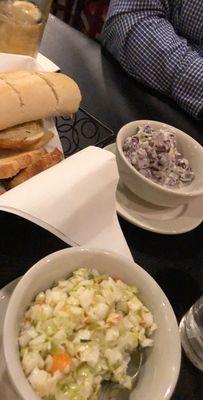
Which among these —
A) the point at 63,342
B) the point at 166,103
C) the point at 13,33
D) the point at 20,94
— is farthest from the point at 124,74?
the point at 63,342

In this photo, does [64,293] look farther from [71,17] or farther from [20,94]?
[71,17]

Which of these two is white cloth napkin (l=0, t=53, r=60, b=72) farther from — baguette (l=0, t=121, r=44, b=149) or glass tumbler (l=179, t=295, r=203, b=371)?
glass tumbler (l=179, t=295, r=203, b=371)

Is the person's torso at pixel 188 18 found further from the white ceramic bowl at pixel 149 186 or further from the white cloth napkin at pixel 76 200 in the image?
the white cloth napkin at pixel 76 200

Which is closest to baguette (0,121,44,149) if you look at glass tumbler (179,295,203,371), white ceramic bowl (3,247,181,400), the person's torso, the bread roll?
the bread roll

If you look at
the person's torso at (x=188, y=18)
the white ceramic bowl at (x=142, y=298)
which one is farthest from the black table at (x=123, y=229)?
the person's torso at (x=188, y=18)

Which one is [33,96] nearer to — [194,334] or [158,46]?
[194,334]

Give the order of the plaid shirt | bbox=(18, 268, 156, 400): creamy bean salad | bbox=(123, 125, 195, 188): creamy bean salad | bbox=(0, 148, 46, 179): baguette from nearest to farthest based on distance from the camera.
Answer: bbox=(18, 268, 156, 400): creamy bean salad → bbox=(0, 148, 46, 179): baguette → bbox=(123, 125, 195, 188): creamy bean salad → the plaid shirt
